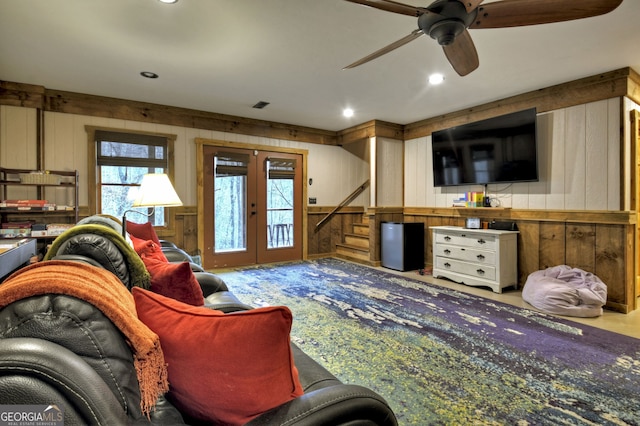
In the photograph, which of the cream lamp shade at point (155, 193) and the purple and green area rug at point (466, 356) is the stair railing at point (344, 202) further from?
the cream lamp shade at point (155, 193)

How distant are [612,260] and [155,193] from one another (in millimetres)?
4556

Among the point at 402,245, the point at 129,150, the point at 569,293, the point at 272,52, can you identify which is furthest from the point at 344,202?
the point at 569,293

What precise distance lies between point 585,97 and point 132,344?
4743 mm

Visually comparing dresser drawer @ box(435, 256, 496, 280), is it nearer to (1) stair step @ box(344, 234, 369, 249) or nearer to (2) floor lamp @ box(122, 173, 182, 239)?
(1) stair step @ box(344, 234, 369, 249)

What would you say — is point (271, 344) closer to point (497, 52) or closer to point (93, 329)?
point (93, 329)

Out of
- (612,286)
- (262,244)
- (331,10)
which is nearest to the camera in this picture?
(331,10)

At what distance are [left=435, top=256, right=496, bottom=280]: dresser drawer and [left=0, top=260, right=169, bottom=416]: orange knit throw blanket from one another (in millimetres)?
4133

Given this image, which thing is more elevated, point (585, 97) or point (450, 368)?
point (585, 97)

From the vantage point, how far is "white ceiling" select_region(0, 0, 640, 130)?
2.41m

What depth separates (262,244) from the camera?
573 cm

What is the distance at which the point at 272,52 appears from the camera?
119 inches

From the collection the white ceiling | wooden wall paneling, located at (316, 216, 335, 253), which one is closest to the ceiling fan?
the white ceiling

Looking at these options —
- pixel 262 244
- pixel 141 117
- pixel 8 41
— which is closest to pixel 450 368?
pixel 262 244

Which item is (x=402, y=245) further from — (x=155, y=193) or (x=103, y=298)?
(x=103, y=298)
